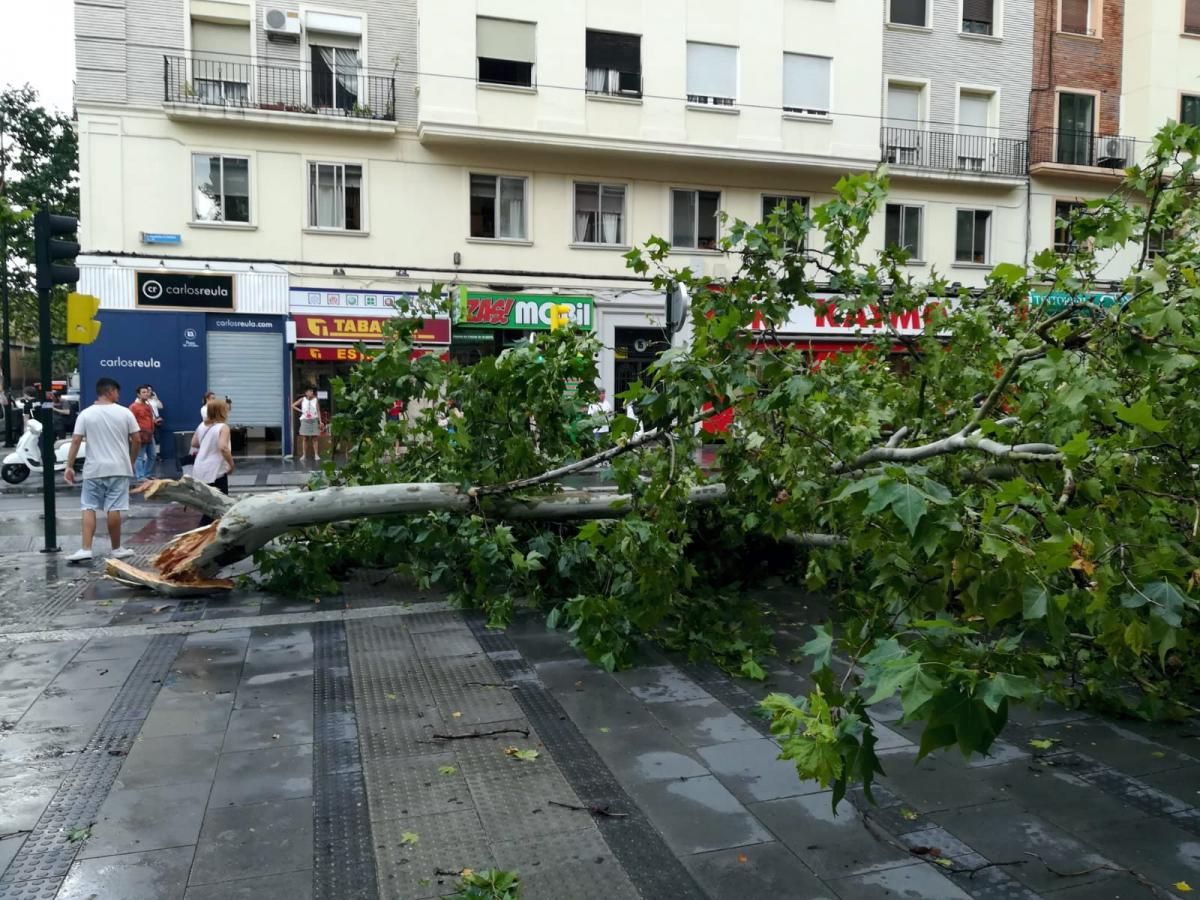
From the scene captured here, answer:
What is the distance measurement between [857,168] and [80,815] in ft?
76.9

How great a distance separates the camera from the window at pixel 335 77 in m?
21.5

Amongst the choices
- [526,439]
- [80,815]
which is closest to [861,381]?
[526,439]

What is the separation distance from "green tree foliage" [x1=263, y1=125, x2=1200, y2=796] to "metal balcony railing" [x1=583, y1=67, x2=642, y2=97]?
15.9 meters

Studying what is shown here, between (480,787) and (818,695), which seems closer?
(818,695)

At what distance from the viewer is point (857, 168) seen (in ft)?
78.8

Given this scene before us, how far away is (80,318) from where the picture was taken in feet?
34.2

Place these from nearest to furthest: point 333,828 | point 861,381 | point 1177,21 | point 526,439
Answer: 1. point 333,828
2. point 861,381
3. point 526,439
4. point 1177,21

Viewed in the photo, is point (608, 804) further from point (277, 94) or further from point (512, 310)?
point (277, 94)

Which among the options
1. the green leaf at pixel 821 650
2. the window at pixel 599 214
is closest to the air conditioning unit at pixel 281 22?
the window at pixel 599 214

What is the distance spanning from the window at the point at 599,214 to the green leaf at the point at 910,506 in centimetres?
2125

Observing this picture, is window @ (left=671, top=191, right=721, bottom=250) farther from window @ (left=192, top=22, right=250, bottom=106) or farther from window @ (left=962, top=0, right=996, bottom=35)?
window @ (left=192, top=22, right=250, bottom=106)

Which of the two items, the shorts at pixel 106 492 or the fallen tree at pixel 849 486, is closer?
the fallen tree at pixel 849 486

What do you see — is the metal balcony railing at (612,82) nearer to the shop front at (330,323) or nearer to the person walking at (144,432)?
the shop front at (330,323)

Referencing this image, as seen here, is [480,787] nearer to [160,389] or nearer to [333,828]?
[333,828]
